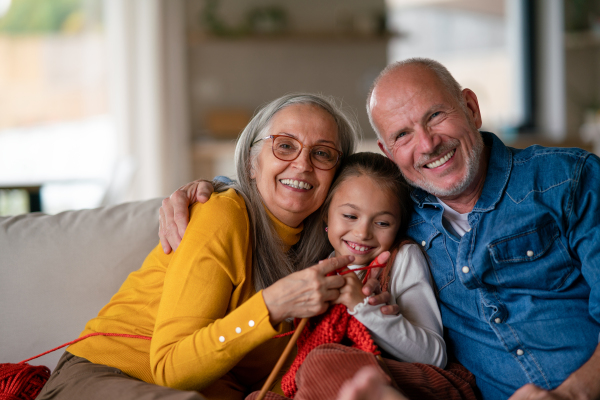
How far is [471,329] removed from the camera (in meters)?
1.46

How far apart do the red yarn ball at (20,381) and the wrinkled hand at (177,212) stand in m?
0.51

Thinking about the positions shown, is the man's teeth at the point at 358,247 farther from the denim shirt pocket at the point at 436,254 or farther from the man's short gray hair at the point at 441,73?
the man's short gray hair at the point at 441,73

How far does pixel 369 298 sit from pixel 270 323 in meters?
0.25

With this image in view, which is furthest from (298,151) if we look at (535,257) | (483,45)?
(483,45)

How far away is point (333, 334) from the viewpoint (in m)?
1.30

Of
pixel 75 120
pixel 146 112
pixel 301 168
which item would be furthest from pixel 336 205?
pixel 75 120

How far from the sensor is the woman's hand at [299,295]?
125cm

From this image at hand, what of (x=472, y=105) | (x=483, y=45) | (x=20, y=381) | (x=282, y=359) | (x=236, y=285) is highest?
(x=483, y=45)

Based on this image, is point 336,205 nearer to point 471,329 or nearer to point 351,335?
point 351,335

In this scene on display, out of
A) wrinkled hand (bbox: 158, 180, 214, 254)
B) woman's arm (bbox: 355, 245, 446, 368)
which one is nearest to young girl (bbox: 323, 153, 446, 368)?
woman's arm (bbox: 355, 245, 446, 368)

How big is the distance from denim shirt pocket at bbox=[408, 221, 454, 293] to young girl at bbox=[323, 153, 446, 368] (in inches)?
1.1

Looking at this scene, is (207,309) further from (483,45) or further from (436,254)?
(483,45)

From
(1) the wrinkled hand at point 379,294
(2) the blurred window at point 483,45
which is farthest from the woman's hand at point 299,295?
(2) the blurred window at point 483,45

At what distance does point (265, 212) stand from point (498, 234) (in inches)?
25.5
